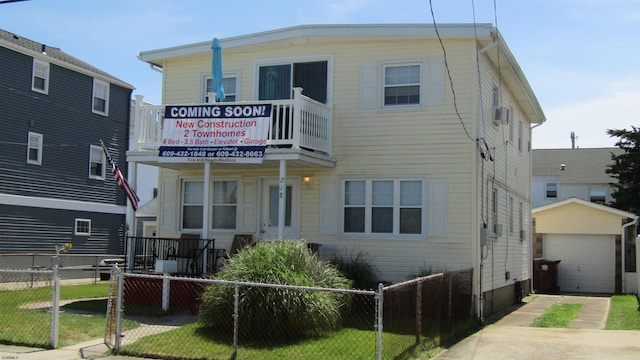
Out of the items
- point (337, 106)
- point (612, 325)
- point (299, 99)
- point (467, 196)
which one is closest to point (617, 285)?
point (612, 325)

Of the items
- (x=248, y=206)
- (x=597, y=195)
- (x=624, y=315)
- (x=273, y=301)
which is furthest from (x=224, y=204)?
(x=597, y=195)

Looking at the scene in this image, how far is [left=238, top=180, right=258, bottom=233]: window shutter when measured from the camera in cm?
1595

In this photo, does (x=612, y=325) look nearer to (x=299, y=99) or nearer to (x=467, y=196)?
(x=467, y=196)

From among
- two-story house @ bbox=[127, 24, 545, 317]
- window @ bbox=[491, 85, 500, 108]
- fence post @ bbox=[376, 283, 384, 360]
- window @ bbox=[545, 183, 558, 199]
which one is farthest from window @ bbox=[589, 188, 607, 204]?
fence post @ bbox=[376, 283, 384, 360]

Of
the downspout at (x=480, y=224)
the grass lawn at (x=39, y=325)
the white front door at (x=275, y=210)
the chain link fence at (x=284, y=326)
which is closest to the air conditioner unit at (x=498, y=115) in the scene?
the downspout at (x=480, y=224)

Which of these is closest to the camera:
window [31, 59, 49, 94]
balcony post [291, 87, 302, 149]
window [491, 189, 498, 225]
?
balcony post [291, 87, 302, 149]

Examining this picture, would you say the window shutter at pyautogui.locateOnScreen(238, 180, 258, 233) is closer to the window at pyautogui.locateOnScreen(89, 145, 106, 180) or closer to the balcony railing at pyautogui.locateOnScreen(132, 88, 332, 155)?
the balcony railing at pyautogui.locateOnScreen(132, 88, 332, 155)

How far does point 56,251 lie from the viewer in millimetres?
26109

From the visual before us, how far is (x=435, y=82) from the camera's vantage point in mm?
14859

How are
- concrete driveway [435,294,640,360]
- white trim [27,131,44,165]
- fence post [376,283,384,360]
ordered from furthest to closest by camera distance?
white trim [27,131,44,165], concrete driveway [435,294,640,360], fence post [376,283,384,360]

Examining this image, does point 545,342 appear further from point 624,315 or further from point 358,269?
point 624,315

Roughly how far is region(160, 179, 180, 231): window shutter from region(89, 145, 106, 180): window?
42.7ft

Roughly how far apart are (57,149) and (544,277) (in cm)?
1930

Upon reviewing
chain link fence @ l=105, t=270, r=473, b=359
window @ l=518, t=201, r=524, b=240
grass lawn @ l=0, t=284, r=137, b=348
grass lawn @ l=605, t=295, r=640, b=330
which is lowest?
grass lawn @ l=605, t=295, r=640, b=330
